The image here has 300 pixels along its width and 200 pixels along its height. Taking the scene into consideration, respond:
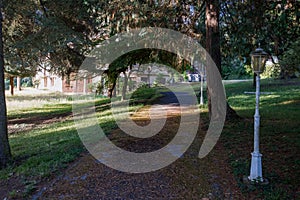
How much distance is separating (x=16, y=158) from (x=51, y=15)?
16.4 feet

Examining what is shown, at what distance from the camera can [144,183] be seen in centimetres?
349

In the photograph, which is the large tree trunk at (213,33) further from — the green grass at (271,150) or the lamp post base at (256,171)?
the lamp post base at (256,171)

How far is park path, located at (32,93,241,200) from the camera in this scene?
316 cm

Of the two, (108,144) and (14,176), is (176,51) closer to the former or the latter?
(108,144)

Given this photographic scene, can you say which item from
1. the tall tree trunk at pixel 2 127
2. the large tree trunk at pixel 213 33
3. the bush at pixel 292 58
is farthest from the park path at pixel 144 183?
the large tree trunk at pixel 213 33

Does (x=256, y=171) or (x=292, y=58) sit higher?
(x=292, y=58)

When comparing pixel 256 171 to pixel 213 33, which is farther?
pixel 213 33

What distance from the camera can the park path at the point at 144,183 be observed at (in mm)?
3156

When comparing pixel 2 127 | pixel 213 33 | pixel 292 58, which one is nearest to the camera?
pixel 2 127

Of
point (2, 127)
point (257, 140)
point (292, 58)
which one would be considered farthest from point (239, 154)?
point (2, 127)

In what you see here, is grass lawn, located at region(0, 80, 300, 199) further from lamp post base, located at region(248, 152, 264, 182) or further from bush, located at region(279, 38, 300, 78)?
bush, located at region(279, 38, 300, 78)

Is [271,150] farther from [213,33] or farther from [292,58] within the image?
[213,33]

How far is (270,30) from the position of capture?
216 inches

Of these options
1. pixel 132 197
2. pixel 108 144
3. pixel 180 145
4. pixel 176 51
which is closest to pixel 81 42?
pixel 176 51
